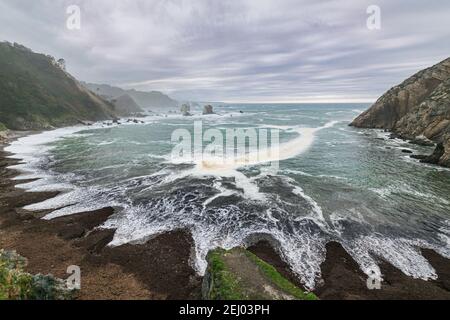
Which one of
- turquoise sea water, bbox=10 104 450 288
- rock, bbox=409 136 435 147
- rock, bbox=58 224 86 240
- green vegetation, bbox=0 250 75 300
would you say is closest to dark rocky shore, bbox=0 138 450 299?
rock, bbox=58 224 86 240

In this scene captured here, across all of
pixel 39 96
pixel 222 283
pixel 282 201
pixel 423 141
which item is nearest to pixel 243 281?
pixel 222 283

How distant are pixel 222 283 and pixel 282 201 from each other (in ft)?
46.9

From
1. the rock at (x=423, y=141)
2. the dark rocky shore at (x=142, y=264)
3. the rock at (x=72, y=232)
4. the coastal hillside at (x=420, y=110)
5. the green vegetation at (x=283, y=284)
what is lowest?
the dark rocky shore at (x=142, y=264)

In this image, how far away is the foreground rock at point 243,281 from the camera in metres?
10.0

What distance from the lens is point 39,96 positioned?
8406cm

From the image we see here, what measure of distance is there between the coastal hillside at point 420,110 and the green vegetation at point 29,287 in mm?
43097

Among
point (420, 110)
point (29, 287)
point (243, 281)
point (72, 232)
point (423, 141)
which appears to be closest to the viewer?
point (29, 287)

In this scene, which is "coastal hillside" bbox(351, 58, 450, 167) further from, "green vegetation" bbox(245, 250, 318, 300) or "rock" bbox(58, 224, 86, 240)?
"rock" bbox(58, 224, 86, 240)

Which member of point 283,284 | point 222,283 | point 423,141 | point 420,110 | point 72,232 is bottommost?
point 72,232

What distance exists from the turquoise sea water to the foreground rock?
343 centimetres

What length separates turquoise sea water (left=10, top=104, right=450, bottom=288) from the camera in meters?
17.0

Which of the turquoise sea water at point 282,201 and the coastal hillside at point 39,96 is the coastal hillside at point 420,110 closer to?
the turquoise sea water at point 282,201

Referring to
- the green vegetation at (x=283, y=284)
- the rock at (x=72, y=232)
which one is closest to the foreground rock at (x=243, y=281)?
the green vegetation at (x=283, y=284)

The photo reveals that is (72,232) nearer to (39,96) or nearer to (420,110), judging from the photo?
(420,110)
